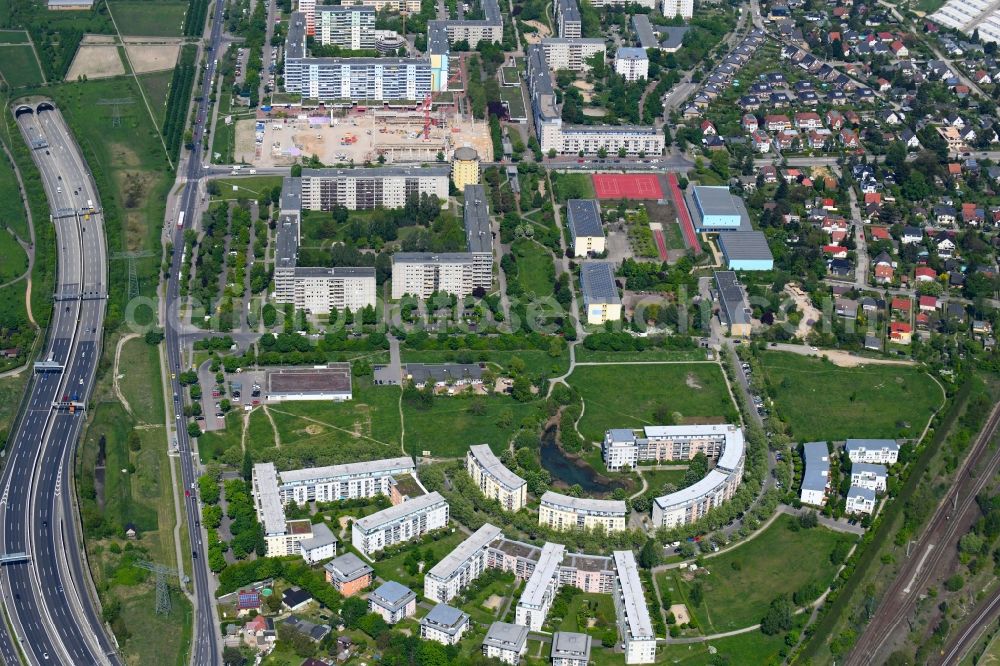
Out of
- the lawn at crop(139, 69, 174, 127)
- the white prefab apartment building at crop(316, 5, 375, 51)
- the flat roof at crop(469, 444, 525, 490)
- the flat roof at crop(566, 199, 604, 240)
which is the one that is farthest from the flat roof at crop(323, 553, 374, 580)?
the white prefab apartment building at crop(316, 5, 375, 51)

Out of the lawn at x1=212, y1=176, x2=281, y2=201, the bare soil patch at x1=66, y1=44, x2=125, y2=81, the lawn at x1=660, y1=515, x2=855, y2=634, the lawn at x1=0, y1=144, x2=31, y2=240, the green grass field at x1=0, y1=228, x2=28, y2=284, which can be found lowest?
the lawn at x1=0, y1=144, x2=31, y2=240

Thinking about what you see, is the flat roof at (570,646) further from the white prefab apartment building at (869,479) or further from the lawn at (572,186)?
the lawn at (572,186)

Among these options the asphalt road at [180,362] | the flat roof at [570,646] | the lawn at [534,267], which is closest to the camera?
the flat roof at [570,646]

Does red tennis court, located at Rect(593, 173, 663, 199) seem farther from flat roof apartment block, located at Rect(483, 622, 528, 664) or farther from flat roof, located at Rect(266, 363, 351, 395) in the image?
flat roof apartment block, located at Rect(483, 622, 528, 664)

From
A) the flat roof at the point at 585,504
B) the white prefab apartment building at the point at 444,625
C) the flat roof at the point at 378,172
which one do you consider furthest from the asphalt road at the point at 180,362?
the flat roof at the point at 585,504

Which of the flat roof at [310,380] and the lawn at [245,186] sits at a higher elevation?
the flat roof at [310,380]

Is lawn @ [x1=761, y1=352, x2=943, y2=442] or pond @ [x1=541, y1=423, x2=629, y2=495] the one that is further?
lawn @ [x1=761, y1=352, x2=943, y2=442]

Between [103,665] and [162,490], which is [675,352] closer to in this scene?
[162,490]
